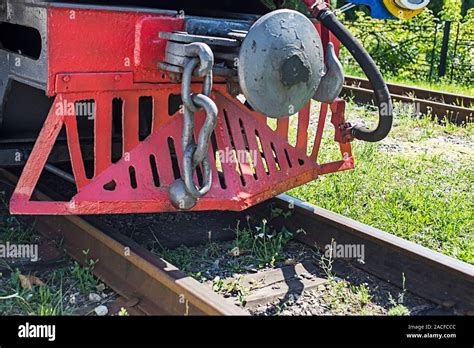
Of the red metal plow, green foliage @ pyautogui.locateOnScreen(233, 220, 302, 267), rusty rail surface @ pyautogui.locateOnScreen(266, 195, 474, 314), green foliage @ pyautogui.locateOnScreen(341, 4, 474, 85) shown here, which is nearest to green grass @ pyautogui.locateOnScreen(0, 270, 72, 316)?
the red metal plow

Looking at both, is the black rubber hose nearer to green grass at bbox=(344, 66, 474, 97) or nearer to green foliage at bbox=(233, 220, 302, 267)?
green foliage at bbox=(233, 220, 302, 267)

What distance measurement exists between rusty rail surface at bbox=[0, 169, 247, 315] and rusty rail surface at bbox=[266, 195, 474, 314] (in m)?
1.05

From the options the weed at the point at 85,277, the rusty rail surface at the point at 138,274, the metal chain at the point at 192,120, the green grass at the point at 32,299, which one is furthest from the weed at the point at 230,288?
the green grass at the point at 32,299

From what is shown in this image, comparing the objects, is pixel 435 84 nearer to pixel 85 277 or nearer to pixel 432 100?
pixel 432 100

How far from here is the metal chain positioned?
317 centimetres

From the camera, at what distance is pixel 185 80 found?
3.20m

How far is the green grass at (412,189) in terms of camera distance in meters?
4.26

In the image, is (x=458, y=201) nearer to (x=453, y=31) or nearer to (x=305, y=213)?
(x=305, y=213)

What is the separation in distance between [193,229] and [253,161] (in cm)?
76

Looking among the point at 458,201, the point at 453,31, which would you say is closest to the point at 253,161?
the point at 458,201

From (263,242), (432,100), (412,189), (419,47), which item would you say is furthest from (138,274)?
(419,47)

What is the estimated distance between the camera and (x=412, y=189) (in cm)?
504

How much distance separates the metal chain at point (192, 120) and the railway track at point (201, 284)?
38 cm

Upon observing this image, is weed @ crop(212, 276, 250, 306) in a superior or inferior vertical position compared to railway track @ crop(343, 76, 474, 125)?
inferior
